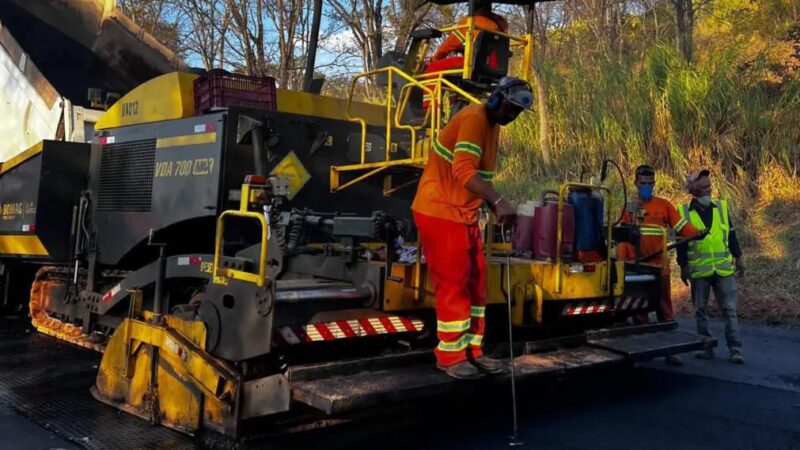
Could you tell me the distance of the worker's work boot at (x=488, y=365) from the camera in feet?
14.0

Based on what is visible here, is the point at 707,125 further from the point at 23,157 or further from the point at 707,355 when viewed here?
the point at 23,157

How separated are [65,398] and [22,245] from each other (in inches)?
81.3

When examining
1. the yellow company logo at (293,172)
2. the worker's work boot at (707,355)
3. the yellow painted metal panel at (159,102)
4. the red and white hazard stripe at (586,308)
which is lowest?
the worker's work boot at (707,355)

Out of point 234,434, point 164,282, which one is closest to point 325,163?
point 164,282

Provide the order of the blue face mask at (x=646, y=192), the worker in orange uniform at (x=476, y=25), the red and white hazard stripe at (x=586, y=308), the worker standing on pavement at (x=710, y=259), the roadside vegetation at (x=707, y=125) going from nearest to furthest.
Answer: the red and white hazard stripe at (x=586, y=308), the worker in orange uniform at (x=476, y=25), the worker standing on pavement at (x=710, y=259), the blue face mask at (x=646, y=192), the roadside vegetation at (x=707, y=125)

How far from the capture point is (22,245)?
Answer: 6.63 meters

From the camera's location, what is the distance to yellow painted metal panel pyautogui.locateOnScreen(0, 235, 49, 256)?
6.38m

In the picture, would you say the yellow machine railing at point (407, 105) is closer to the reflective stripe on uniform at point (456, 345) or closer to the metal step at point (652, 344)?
the reflective stripe on uniform at point (456, 345)

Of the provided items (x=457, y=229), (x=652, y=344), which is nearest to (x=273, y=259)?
(x=457, y=229)

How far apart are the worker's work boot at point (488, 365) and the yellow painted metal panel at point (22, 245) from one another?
4.01 metres

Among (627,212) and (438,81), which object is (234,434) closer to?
(438,81)

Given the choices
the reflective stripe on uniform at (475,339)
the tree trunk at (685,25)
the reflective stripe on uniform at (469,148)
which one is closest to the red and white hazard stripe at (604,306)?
the reflective stripe on uniform at (475,339)

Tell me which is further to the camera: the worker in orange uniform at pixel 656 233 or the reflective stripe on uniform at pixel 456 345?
the worker in orange uniform at pixel 656 233

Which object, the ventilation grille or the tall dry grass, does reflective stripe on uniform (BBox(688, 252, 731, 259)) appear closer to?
the tall dry grass
